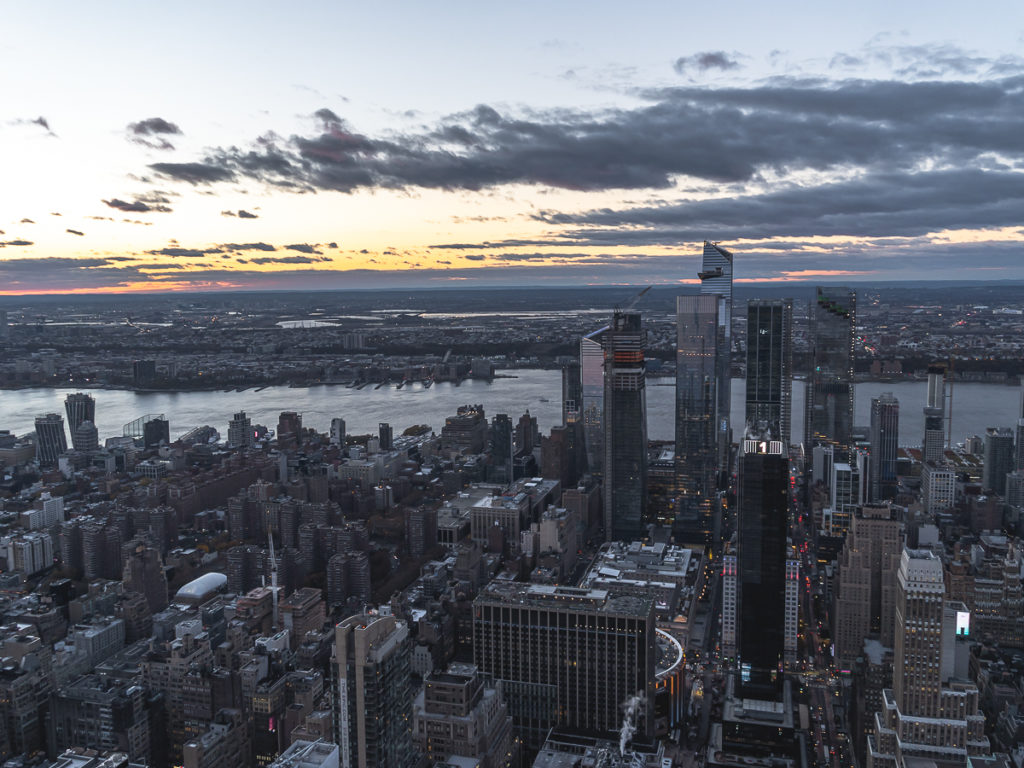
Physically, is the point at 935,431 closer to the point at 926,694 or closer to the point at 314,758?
the point at 926,694

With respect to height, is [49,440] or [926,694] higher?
[926,694]

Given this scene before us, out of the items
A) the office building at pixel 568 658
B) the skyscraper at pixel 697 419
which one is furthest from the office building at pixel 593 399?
the office building at pixel 568 658

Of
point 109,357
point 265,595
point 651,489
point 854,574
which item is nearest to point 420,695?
point 265,595

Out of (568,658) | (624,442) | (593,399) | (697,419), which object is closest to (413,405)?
(593,399)

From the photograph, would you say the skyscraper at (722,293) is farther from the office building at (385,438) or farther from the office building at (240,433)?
the office building at (240,433)

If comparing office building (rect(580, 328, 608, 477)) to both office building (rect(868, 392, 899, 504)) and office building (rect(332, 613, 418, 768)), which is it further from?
office building (rect(332, 613, 418, 768))

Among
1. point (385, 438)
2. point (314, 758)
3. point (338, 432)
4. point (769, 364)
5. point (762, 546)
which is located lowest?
point (338, 432)
